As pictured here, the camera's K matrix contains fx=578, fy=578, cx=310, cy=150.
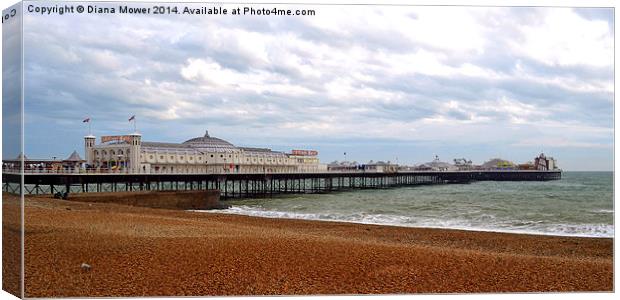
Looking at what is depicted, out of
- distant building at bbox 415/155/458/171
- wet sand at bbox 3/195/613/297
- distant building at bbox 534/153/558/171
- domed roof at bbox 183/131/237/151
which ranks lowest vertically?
wet sand at bbox 3/195/613/297

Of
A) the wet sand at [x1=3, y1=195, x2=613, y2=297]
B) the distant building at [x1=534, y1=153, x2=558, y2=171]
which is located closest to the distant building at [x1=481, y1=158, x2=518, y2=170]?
the distant building at [x1=534, y1=153, x2=558, y2=171]

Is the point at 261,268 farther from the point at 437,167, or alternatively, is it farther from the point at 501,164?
the point at 437,167

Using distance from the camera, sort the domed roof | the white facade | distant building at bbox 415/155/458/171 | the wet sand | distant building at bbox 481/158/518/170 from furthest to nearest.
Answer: distant building at bbox 415/155/458/171, distant building at bbox 481/158/518/170, the domed roof, the white facade, the wet sand

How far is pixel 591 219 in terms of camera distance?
50.5 ft

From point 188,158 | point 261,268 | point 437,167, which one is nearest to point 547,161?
point 261,268

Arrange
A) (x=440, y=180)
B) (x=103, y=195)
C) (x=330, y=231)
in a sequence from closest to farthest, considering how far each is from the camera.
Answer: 1. (x=330, y=231)
2. (x=103, y=195)
3. (x=440, y=180)

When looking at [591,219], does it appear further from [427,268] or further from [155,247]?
[155,247]

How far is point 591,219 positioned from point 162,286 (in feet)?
42.9

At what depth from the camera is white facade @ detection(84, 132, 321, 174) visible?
22672mm

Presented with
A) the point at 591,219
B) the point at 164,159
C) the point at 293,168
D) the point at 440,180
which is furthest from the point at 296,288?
the point at 440,180

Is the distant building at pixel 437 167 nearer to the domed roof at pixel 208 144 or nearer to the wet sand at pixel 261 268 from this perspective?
the domed roof at pixel 208 144

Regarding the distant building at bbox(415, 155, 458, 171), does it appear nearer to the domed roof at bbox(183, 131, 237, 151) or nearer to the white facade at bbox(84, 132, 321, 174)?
the white facade at bbox(84, 132, 321, 174)

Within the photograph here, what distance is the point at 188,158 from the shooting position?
28953 mm

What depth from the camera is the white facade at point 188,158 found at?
22672 millimetres
